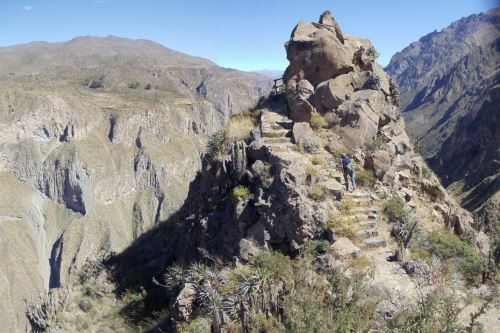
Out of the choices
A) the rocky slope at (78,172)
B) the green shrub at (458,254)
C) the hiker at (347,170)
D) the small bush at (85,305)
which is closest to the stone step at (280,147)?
the hiker at (347,170)

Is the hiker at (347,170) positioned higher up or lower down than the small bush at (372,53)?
lower down

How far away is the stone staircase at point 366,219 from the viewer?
38.6 ft

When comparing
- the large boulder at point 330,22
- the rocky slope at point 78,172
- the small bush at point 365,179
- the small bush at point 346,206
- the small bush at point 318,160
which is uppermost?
the large boulder at point 330,22

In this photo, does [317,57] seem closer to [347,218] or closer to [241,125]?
[241,125]

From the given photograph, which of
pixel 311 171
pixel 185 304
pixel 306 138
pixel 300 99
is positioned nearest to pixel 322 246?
pixel 311 171

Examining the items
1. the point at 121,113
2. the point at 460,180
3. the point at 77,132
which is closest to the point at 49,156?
the point at 77,132

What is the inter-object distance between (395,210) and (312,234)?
3144mm

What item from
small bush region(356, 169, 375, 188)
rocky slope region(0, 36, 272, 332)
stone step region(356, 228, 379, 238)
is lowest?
rocky slope region(0, 36, 272, 332)

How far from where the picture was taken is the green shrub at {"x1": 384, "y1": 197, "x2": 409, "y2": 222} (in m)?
13.0

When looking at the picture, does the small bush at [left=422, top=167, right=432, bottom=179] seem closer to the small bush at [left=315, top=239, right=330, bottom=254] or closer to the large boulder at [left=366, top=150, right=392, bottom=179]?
the large boulder at [left=366, top=150, right=392, bottom=179]

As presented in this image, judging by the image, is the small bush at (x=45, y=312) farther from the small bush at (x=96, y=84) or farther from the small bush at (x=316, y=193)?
the small bush at (x=96, y=84)

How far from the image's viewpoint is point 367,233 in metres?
11.9

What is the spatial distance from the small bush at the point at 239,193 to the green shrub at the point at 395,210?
4.39 m

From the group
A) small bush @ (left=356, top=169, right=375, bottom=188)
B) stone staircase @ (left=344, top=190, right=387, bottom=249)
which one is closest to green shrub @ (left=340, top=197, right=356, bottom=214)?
stone staircase @ (left=344, top=190, right=387, bottom=249)
